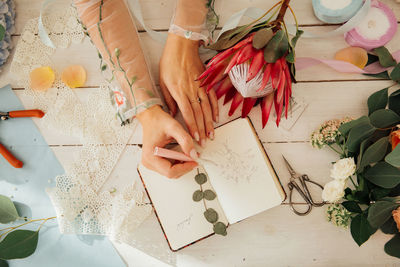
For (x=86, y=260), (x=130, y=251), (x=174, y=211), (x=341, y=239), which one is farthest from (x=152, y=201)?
(x=341, y=239)

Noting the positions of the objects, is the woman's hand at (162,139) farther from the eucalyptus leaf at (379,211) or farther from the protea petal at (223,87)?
the eucalyptus leaf at (379,211)

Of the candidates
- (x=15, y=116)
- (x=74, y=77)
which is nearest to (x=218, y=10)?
(x=74, y=77)

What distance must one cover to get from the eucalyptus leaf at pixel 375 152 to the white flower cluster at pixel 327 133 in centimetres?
9

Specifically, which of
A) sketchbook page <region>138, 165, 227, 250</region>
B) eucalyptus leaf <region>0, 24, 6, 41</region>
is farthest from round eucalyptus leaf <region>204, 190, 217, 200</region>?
eucalyptus leaf <region>0, 24, 6, 41</region>

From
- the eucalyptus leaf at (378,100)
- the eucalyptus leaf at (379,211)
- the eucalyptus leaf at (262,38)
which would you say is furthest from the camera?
the eucalyptus leaf at (378,100)

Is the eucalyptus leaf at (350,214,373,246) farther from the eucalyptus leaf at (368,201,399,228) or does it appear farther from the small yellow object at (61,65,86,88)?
the small yellow object at (61,65,86,88)

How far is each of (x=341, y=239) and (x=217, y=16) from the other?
722mm

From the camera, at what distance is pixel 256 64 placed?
0.64m

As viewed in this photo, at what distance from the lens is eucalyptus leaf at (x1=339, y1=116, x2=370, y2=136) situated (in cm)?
79

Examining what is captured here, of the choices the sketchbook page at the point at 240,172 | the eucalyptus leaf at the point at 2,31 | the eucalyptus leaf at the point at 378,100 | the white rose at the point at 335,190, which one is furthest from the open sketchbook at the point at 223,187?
the eucalyptus leaf at the point at 2,31

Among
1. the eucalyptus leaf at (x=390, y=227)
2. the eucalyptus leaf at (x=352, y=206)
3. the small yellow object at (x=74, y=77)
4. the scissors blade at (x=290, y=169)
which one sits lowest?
the eucalyptus leaf at (x=390, y=227)

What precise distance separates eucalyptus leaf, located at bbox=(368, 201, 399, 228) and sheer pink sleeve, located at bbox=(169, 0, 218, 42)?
0.61m

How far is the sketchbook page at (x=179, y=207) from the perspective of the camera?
86 centimetres

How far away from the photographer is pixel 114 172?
3.03 ft
